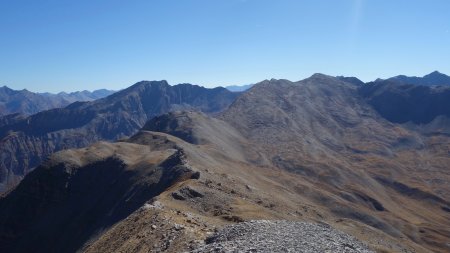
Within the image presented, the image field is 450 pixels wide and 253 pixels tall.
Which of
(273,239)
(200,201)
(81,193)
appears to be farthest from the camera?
(81,193)

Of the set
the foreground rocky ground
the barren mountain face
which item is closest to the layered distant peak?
the barren mountain face

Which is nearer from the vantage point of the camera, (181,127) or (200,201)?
(200,201)

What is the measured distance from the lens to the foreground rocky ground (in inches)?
1196

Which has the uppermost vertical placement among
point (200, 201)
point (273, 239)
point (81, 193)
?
point (273, 239)

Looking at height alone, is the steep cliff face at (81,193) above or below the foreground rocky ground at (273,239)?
below

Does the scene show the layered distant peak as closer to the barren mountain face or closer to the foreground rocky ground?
the barren mountain face

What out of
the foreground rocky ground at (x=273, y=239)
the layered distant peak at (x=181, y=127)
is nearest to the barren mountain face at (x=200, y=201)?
the foreground rocky ground at (x=273, y=239)

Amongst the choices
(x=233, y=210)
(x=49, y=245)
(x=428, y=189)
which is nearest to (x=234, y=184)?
(x=233, y=210)

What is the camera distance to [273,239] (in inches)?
1300

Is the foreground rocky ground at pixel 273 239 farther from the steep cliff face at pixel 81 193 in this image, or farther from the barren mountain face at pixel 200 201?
the steep cliff face at pixel 81 193

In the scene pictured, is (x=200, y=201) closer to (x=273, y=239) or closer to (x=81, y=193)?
(x=273, y=239)

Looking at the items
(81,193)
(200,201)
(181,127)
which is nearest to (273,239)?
(200,201)

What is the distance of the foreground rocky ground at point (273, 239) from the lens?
3038cm

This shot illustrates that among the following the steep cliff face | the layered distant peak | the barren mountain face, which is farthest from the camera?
the layered distant peak
